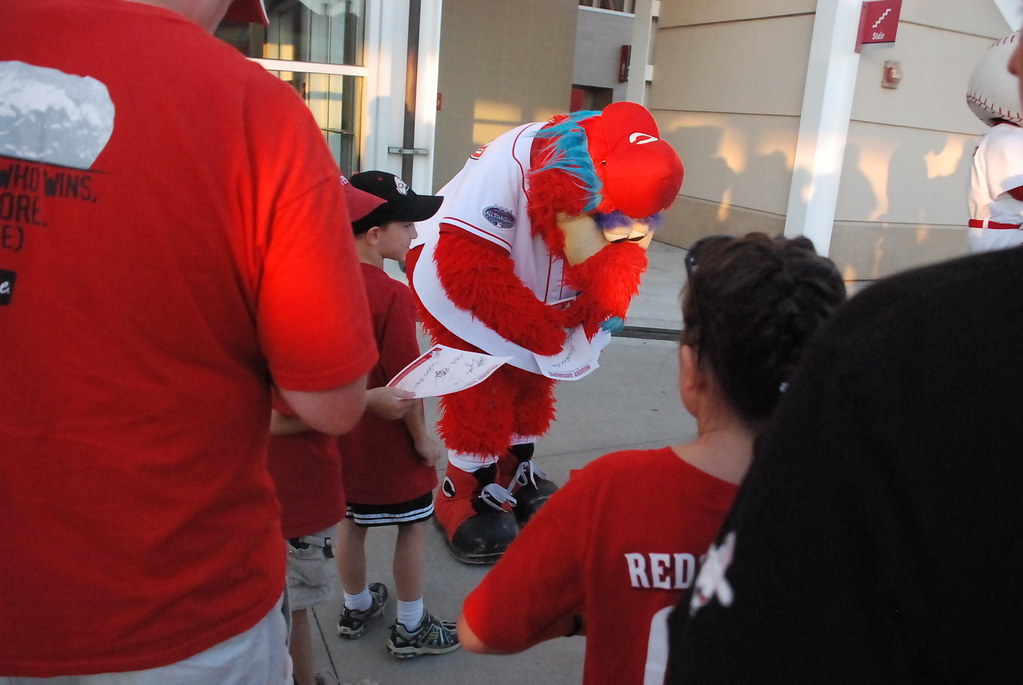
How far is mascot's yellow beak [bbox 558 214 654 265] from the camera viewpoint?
2.89 metres

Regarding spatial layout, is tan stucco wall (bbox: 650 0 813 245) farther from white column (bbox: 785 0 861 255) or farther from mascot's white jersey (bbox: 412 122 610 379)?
mascot's white jersey (bbox: 412 122 610 379)

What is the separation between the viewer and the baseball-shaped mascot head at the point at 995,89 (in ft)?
12.7

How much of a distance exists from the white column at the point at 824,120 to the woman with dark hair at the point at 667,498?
6.96 metres

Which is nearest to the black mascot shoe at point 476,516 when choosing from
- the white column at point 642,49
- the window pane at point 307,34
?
the window pane at point 307,34

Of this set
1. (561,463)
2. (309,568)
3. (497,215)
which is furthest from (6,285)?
(561,463)

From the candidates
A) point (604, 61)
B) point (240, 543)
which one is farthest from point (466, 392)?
point (604, 61)

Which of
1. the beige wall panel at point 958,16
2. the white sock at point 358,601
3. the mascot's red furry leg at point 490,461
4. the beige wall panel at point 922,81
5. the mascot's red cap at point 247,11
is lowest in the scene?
the white sock at point 358,601

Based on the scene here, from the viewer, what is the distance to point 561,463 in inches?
159

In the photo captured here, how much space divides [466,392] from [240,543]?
5.94 feet

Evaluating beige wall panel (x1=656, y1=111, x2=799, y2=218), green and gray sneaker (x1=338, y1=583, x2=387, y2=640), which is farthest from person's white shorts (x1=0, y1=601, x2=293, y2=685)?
beige wall panel (x1=656, y1=111, x2=799, y2=218)

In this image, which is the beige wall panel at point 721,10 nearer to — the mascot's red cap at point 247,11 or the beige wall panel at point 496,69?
the beige wall panel at point 496,69

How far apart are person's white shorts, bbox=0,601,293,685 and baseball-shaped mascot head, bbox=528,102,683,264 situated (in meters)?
1.78

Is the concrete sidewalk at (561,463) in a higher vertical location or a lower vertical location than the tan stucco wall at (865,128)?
lower

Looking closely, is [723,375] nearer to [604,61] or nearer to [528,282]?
[528,282]
